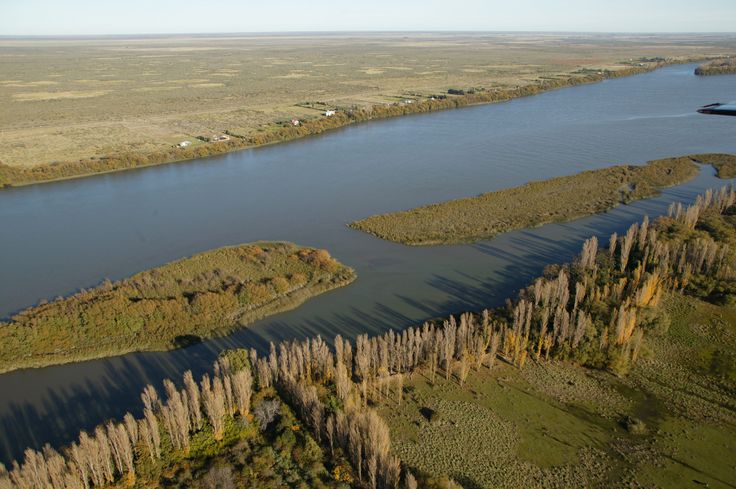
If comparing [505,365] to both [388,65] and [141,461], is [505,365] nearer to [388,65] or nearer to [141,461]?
[141,461]

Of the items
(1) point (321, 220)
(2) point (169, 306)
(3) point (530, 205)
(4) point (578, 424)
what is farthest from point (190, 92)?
(4) point (578, 424)

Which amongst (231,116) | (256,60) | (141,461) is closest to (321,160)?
(231,116)

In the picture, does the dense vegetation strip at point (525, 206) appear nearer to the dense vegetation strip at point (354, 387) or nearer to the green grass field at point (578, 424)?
the dense vegetation strip at point (354, 387)

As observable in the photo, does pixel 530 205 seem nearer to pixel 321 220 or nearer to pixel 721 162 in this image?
pixel 321 220

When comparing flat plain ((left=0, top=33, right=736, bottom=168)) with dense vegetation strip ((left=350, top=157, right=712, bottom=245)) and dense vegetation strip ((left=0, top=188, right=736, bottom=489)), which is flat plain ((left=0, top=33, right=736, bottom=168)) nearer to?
dense vegetation strip ((left=350, top=157, right=712, bottom=245))

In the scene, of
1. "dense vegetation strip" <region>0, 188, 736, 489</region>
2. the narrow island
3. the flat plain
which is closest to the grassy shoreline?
the narrow island

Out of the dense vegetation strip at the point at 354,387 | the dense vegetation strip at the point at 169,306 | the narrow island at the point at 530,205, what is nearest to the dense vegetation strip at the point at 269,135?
the dense vegetation strip at the point at 169,306
